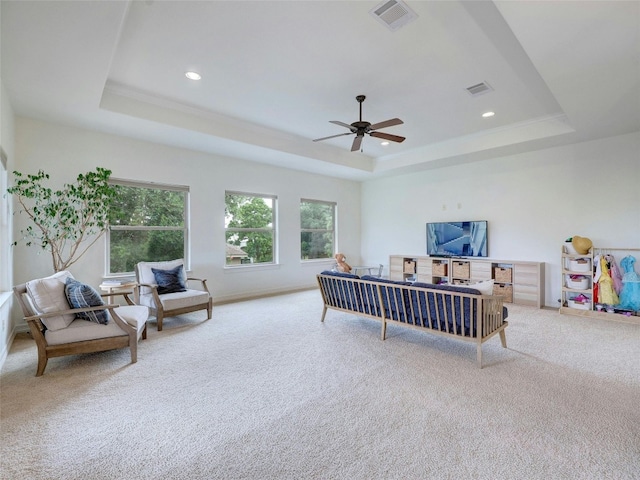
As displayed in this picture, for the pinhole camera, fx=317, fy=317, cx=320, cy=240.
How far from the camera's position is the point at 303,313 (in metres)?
5.08

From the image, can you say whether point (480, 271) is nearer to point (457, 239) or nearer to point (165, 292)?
point (457, 239)

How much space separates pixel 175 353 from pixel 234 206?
3.41 meters

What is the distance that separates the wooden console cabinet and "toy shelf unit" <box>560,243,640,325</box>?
1.22 ft

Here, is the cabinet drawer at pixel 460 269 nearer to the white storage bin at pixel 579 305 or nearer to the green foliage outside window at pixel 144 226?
the white storage bin at pixel 579 305

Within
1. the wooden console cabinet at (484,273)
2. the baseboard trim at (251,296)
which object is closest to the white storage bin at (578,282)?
the wooden console cabinet at (484,273)

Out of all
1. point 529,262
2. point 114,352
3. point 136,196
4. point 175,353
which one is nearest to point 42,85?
point 136,196

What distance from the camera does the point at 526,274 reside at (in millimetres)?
5559

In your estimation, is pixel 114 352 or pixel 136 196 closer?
pixel 114 352

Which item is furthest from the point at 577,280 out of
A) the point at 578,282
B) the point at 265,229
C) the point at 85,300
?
the point at 85,300

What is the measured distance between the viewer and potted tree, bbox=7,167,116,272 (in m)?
3.95

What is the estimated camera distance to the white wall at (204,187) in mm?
4242

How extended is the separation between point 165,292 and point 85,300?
5.03 ft

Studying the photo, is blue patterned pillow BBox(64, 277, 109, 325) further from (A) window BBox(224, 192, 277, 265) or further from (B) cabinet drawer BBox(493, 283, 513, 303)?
(B) cabinet drawer BBox(493, 283, 513, 303)

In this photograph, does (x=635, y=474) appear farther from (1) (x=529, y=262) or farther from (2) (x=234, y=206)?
(2) (x=234, y=206)
